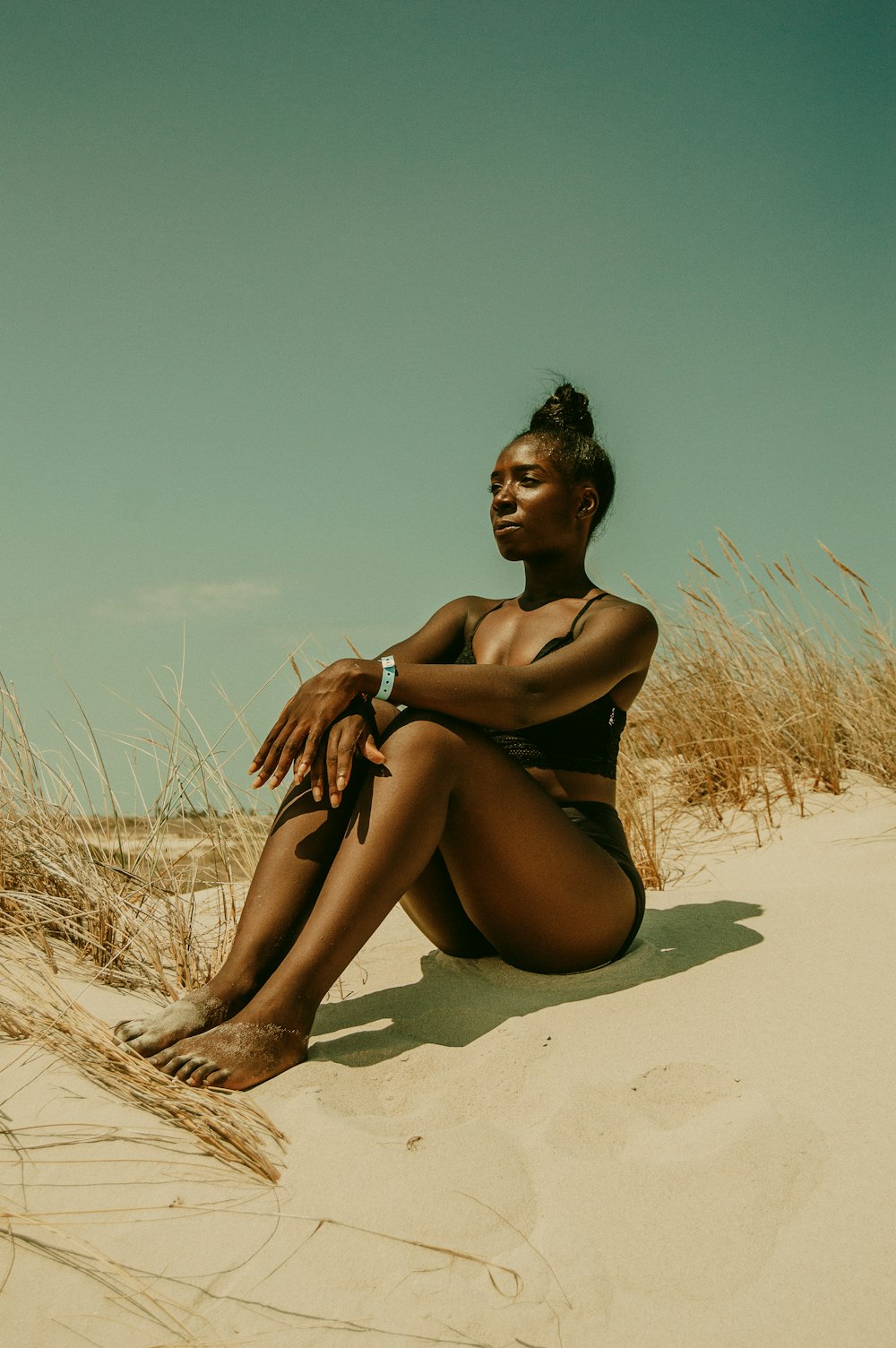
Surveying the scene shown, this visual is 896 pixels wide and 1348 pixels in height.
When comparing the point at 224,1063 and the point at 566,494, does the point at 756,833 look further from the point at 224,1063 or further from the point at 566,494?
the point at 224,1063

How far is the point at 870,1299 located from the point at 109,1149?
3.84 ft

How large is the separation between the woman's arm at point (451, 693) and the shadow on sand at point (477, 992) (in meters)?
0.60

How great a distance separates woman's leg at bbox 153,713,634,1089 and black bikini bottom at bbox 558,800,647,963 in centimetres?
8

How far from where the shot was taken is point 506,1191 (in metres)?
1.56

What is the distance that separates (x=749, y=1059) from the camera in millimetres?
1969

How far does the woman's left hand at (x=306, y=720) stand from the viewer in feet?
7.31

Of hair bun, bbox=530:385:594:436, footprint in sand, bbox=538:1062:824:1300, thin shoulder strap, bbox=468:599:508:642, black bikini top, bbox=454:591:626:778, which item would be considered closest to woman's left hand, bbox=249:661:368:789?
black bikini top, bbox=454:591:626:778

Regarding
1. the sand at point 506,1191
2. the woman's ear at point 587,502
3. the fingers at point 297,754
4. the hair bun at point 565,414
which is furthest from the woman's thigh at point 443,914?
the hair bun at point 565,414

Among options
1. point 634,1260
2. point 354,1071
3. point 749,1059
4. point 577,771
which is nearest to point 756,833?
point 577,771

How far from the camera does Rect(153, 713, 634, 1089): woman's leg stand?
1969 mm

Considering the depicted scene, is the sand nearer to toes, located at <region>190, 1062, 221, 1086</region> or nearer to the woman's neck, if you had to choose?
toes, located at <region>190, 1062, 221, 1086</region>

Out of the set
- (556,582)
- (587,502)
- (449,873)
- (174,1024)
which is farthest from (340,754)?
(587,502)

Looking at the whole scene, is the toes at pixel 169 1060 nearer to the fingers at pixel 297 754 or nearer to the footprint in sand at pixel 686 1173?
the fingers at pixel 297 754

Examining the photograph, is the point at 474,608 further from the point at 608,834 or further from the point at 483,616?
the point at 608,834
